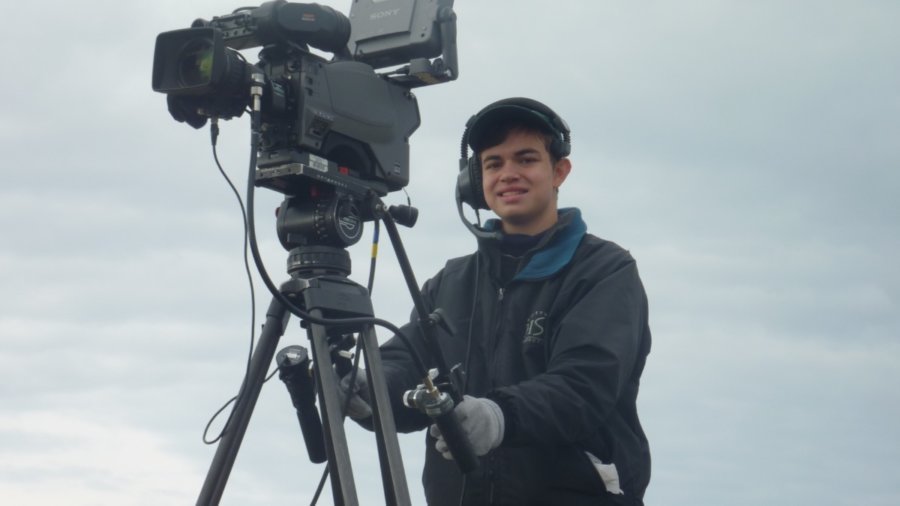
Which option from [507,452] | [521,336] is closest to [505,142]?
[521,336]

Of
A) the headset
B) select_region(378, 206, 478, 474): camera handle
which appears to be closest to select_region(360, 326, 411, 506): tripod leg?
select_region(378, 206, 478, 474): camera handle

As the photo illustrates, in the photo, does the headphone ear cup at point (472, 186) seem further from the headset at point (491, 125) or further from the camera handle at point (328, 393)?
the camera handle at point (328, 393)

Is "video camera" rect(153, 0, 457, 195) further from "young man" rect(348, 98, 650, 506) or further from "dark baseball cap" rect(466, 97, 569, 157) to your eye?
"young man" rect(348, 98, 650, 506)

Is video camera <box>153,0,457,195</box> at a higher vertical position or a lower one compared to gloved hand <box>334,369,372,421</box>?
higher

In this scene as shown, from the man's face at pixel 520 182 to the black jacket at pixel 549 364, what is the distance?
0.38 ft

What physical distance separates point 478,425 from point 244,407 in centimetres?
74

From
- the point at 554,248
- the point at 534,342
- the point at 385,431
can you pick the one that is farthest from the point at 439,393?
the point at 554,248

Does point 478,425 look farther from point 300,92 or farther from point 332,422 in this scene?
point 300,92

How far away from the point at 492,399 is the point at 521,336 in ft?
1.98

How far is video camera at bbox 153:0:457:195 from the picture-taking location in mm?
3941

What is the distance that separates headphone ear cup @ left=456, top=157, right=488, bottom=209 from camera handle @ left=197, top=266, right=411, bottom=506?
84 centimetres

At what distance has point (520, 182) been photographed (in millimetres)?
4695

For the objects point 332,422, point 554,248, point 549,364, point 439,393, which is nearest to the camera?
point 439,393

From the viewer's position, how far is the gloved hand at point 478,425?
12.2ft
